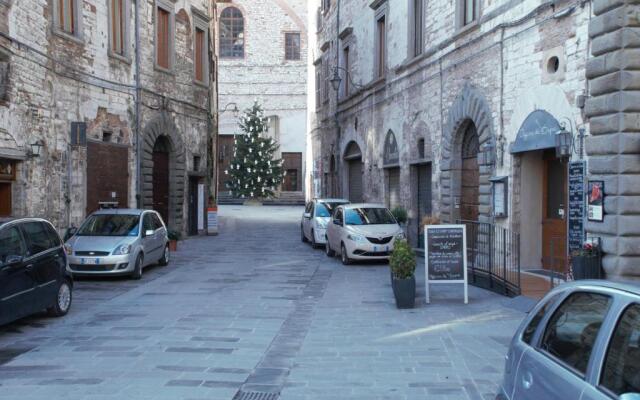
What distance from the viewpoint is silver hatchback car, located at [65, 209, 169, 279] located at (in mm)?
13336

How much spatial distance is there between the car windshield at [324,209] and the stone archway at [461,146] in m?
5.13

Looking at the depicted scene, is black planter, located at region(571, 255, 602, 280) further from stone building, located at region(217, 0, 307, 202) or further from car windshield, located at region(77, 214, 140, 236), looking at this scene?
stone building, located at region(217, 0, 307, 202)

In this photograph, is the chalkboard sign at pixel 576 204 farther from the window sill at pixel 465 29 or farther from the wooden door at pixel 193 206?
the wooden door at pixel 193 206

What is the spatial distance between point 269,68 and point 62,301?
4628cm

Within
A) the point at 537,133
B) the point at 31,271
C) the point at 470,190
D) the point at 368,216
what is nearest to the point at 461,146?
the point at 470,190

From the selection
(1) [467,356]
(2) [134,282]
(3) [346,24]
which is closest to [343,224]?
(2) [134,282]

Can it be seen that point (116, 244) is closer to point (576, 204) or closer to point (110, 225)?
point (110, 225)

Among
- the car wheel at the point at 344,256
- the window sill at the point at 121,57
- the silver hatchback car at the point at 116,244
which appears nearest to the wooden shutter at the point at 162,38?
the window sill at the point at 121,57

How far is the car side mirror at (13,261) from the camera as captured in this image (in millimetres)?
8125

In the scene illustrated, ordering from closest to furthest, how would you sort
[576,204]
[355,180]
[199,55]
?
[576,204], [199,55], [355,180]

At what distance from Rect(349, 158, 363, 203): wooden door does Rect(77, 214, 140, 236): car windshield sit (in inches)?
508

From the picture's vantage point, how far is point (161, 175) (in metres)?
22.4

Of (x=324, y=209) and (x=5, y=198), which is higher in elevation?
(x=5, y=198)

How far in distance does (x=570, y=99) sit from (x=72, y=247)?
978 cm
